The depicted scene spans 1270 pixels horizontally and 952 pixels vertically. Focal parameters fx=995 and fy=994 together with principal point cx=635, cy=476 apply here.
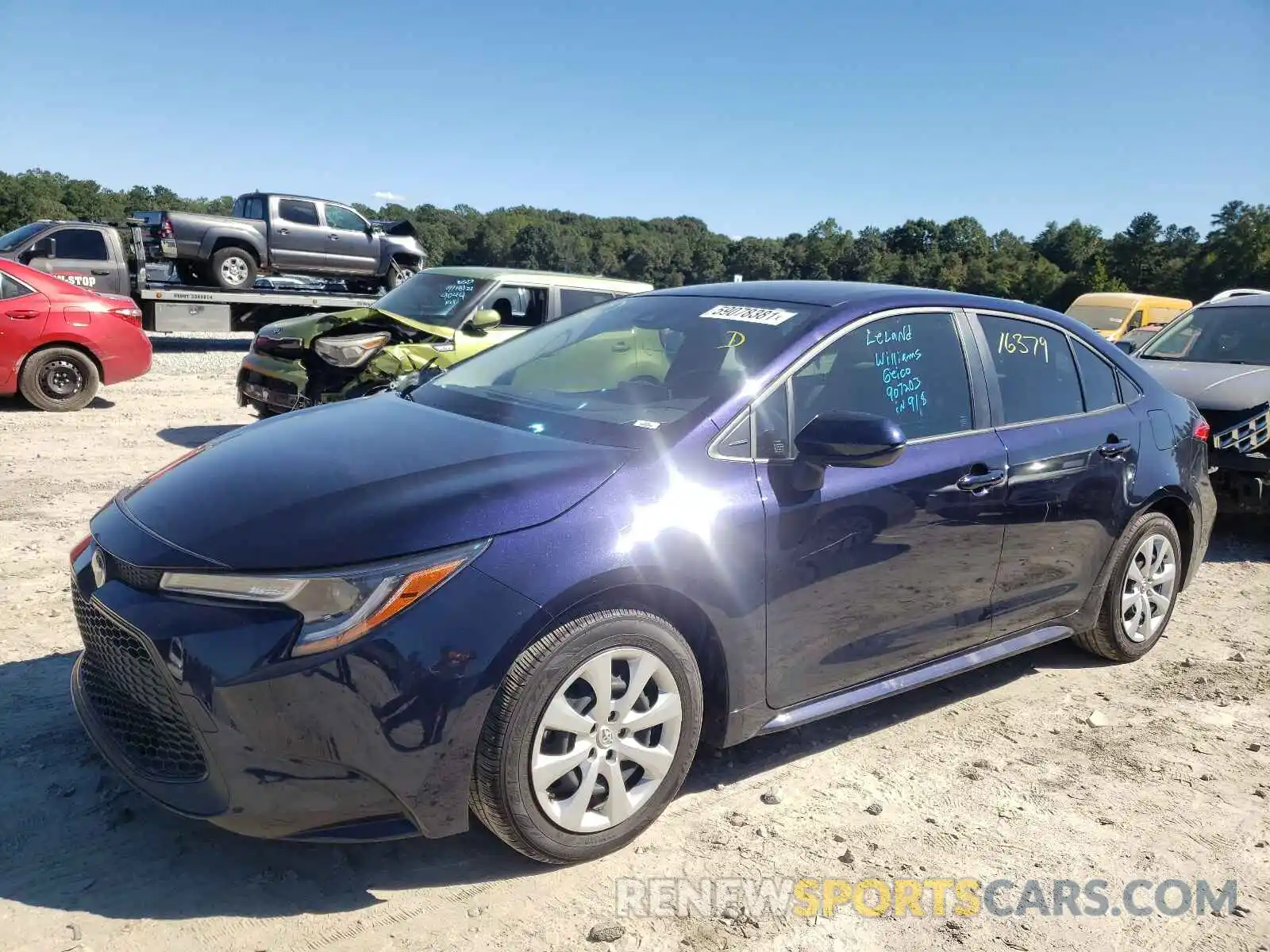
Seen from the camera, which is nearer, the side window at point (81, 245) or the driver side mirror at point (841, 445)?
the driver side mirror at point (841, 445)

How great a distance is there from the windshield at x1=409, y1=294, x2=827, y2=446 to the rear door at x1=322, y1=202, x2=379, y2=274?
16.9 meters

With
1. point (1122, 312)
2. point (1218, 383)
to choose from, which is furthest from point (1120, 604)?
point (1122, 312)

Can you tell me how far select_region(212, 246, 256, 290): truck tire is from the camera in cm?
1770

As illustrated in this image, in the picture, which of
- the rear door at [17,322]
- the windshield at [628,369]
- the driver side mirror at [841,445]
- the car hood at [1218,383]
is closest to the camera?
the driver side mirror at [841,445]

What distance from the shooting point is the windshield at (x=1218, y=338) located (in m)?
7.74

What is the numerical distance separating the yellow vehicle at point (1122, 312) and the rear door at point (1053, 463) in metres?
15.5

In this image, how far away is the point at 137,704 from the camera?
8.63 ft

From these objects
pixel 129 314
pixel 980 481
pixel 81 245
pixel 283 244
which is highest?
pixel 283 244

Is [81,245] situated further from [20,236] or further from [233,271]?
[233,271]

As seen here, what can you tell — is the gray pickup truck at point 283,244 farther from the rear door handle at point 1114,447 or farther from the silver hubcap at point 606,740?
the silver hubcap at point 606,740

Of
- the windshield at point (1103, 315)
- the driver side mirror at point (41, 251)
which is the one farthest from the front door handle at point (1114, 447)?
the windshield at point (1103, 315)

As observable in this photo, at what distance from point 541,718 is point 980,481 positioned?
194 centimetres

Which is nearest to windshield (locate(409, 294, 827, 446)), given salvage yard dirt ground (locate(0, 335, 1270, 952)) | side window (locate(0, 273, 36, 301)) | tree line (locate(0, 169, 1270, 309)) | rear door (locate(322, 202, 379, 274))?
salvage yard dirt ground (locate(0, 335, 1270, 952))

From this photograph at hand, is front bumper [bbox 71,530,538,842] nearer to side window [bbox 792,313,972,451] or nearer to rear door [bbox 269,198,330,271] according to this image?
side window [bbox 792,313,972,451]
